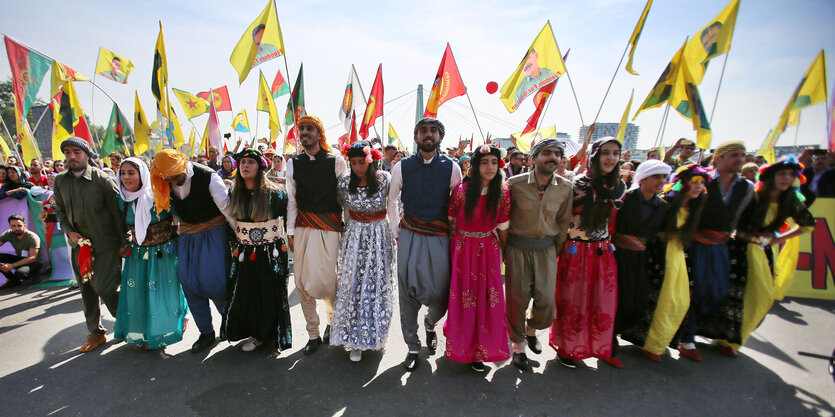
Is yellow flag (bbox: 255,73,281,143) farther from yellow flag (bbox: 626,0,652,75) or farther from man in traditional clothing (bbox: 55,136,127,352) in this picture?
yellow flag (bbox: 626,0,652,75)

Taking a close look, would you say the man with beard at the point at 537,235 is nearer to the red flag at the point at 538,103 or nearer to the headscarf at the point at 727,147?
the headscarf at the point at 727,147

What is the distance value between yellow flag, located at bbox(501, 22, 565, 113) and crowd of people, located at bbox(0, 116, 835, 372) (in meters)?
2.65

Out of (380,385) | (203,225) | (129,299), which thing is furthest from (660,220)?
(129,299)

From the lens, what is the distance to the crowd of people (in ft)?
9.51

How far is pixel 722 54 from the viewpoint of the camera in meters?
4.33

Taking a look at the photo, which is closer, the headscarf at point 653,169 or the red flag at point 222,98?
the headscarf at point 653,169

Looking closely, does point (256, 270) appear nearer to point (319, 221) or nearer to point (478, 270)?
point (319, 221)

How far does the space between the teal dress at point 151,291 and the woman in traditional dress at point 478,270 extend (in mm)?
2590

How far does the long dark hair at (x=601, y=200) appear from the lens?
2.89 m

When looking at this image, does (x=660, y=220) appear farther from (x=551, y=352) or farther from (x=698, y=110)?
(x=698, y=110)

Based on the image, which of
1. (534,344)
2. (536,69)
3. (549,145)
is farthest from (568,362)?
(536,69)

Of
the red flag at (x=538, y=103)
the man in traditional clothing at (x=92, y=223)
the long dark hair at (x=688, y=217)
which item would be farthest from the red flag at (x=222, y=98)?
the long dark hair at (x=688, y=217)

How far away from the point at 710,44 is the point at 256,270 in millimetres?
5898

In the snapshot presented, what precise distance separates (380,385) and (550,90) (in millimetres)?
5038
